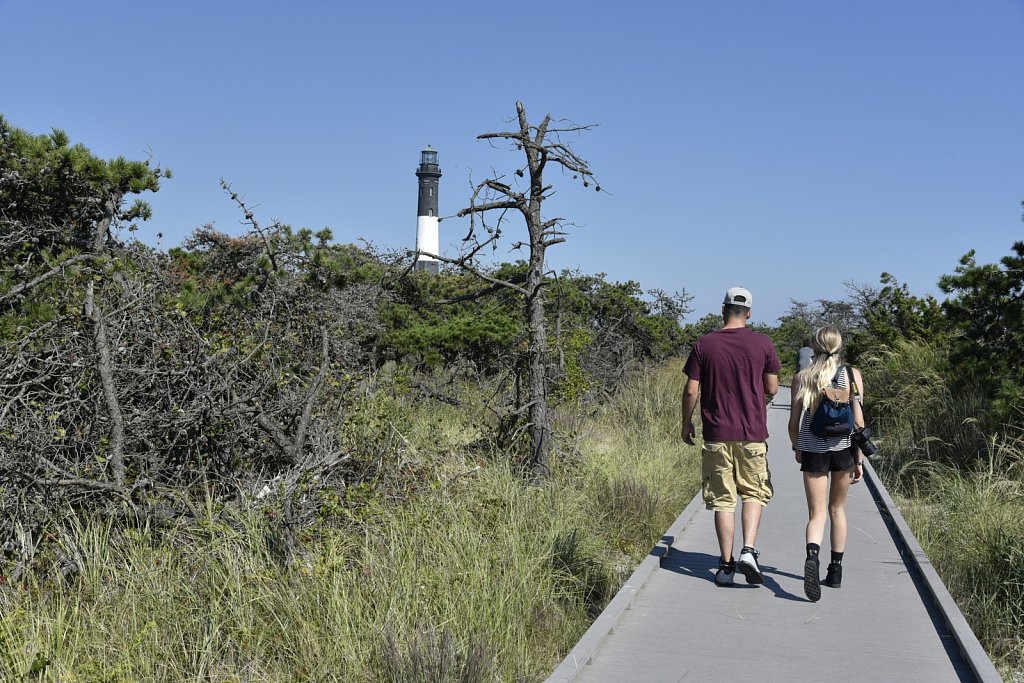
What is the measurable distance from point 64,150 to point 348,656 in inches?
213

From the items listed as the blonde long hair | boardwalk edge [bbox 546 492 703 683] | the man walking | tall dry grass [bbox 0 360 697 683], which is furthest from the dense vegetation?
the blonde long hair

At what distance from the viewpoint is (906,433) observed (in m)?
14.0

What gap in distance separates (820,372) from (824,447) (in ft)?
1.59

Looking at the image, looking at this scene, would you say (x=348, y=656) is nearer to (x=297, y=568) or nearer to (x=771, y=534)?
(x=297, y=568)

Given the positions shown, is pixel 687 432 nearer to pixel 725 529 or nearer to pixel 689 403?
pixel 689 403

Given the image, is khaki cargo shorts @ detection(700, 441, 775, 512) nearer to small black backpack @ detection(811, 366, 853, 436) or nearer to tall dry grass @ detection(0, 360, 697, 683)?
small black backpack @ detection(811, 366, 853, 436)

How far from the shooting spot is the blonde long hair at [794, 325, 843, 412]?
6039 millimetres

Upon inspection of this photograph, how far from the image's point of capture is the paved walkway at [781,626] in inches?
187

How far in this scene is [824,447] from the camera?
20.0ft

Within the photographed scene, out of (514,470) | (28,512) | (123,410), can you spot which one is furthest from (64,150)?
(514,470)

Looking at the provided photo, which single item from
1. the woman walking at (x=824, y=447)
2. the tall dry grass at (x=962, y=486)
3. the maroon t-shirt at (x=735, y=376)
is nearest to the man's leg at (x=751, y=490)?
the maroon t-shirt at (x=735, y=376)

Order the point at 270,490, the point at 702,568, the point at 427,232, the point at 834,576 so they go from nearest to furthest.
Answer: the point at 834,576 → the point at 702,568 → the point at 270,490 → the point at 427,232

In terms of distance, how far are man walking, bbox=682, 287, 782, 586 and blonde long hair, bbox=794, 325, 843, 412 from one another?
0.20 meters

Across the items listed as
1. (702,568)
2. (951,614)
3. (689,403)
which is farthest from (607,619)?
(951,614)
